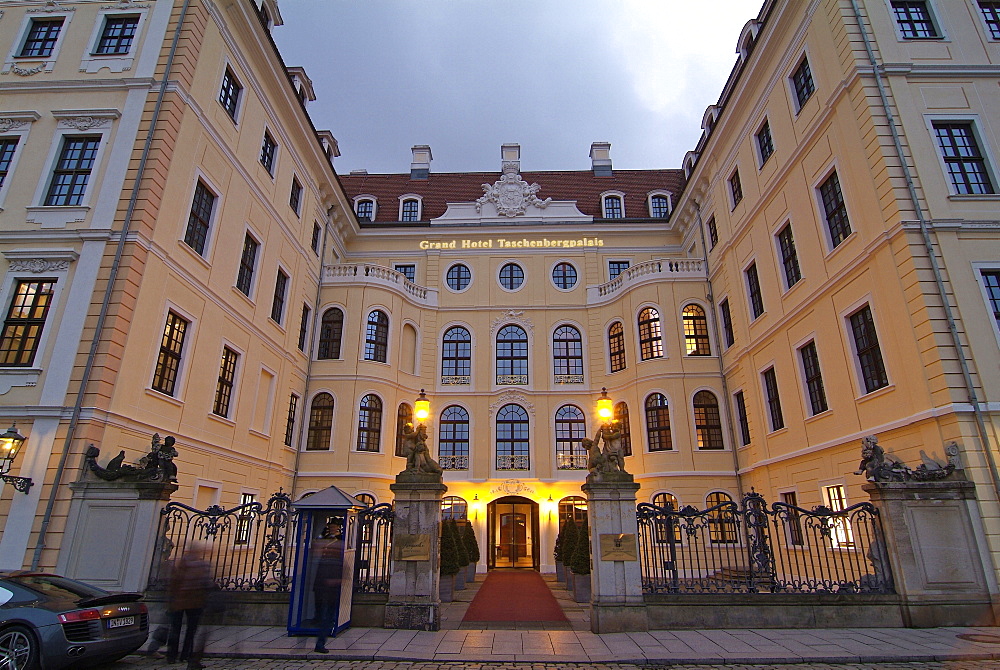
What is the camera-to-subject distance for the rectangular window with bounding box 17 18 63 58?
16.2 metres

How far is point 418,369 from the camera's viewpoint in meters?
26.7

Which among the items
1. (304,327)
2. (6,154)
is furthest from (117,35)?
(304,327)

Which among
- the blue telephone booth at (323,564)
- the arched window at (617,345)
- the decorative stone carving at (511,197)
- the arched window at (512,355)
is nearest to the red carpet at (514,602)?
the blue telephone booth at (323,564)

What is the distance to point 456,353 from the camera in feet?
90.9

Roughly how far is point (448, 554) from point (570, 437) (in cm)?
1214

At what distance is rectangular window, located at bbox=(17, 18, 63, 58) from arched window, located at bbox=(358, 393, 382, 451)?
51.8 feet

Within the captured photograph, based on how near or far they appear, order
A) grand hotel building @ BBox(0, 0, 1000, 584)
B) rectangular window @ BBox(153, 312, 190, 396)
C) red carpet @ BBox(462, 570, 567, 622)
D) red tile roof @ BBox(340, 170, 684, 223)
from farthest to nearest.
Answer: red tile roof @ BBox(340, 170, 684, 223)
rectangular window @ BBox(153, 312, 190, 396)
grand hotel building @ BBox(0, 0, 1000, 584)
red carpet @ BBox(462, 570, 567, 622)

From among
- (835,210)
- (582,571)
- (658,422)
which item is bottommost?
(582,571)

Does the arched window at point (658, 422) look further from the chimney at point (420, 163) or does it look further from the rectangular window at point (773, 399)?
the chimney at point (420, 163)

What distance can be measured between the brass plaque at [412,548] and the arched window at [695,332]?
1689 cm

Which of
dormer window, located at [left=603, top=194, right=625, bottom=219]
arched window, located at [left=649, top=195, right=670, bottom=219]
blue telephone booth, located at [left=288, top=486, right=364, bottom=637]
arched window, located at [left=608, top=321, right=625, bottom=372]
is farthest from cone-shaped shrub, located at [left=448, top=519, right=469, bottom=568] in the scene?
arched window, located at [left=649, top=195, right=670, bottom=219]

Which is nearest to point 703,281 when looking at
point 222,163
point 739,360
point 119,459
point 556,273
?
point 739,360

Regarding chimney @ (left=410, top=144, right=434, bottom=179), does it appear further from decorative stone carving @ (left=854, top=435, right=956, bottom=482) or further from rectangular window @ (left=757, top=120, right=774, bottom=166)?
decorative stone carving @ (left=854, top=435, right=956, bottom=482)

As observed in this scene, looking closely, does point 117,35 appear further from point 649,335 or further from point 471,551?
point 649,335
